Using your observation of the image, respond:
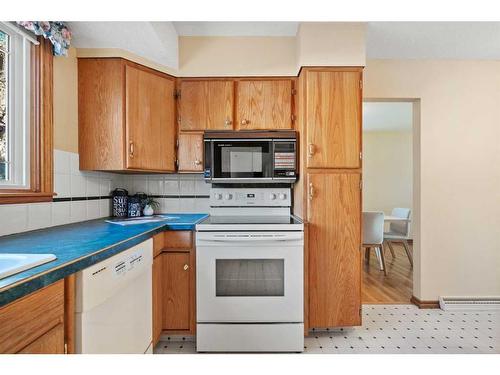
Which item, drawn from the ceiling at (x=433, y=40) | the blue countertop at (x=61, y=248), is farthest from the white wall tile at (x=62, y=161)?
the ceiling at (x=433, y=40)

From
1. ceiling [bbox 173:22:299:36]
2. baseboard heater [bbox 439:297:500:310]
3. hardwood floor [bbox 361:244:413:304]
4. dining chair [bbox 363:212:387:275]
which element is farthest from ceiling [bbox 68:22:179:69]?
baseboard heater [bbox 439:297:500:310]

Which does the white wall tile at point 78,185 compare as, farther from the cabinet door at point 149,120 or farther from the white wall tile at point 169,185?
the white wall tile at point 169,185

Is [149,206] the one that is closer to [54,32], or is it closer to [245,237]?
[245,237]

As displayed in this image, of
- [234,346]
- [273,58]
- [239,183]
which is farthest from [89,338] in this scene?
[273,58]

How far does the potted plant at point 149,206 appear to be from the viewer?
243 cm

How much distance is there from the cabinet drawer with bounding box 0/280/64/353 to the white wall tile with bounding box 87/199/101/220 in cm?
134

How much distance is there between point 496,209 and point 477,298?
2.62 feet

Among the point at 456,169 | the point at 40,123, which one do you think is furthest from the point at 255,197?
the point at 456,169

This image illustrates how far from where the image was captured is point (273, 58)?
2.32m

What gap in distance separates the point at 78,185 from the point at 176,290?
0.98 m

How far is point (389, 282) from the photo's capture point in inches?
132

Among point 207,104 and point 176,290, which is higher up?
point 207,104

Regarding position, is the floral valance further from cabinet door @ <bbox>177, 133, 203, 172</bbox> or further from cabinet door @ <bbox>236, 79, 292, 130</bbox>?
cabinet door @ <bbox>236, 79, 292, 130</bbox>
